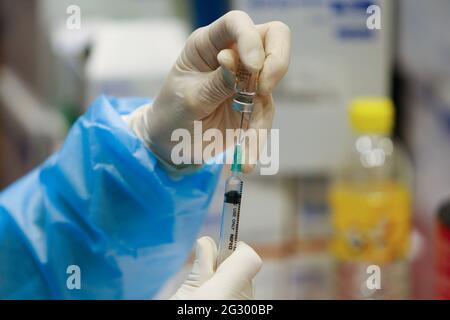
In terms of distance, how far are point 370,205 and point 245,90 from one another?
586 millimetres

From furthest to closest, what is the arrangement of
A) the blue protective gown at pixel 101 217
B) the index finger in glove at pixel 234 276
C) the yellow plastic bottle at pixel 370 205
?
the yellow plastic bottle at pixel 370 205, the blue protective gown at pixel 101 217, the index finger in glove at pixel 234 276

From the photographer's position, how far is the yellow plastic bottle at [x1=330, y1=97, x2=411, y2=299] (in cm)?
126

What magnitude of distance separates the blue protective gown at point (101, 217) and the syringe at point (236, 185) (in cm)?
18

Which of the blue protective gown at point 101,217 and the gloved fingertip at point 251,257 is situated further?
the blue protective gown at point 101,217

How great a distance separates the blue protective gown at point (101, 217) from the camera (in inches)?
38.9

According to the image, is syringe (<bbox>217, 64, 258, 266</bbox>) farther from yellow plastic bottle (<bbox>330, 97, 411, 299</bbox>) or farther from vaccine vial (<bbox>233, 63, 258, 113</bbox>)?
yellow plastic bottle (<bbox>330, 97, 411, 299</bbox>)

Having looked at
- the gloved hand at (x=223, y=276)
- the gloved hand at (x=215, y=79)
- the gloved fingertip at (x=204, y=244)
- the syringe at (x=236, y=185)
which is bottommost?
the gloved hand at (x=223, y=276)

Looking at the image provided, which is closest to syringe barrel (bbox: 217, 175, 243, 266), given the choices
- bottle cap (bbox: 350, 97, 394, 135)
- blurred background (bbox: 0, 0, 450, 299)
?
blurred background (bbox: 0, 0, 450, 299)

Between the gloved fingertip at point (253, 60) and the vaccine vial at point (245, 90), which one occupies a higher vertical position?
the gloved fingertip at point (253, 60)

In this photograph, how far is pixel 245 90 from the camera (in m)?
0.78

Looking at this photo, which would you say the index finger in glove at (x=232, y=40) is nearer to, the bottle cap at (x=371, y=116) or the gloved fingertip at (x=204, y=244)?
the gloved fingertip at (x=204, y=244)

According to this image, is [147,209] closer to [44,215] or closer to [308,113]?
[44,215]

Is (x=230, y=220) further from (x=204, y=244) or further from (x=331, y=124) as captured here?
(x=331, y=124)

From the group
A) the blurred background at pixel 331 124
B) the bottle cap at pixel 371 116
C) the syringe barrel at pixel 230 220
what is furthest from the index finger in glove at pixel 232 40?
the bottle cap at pixel 371 116
